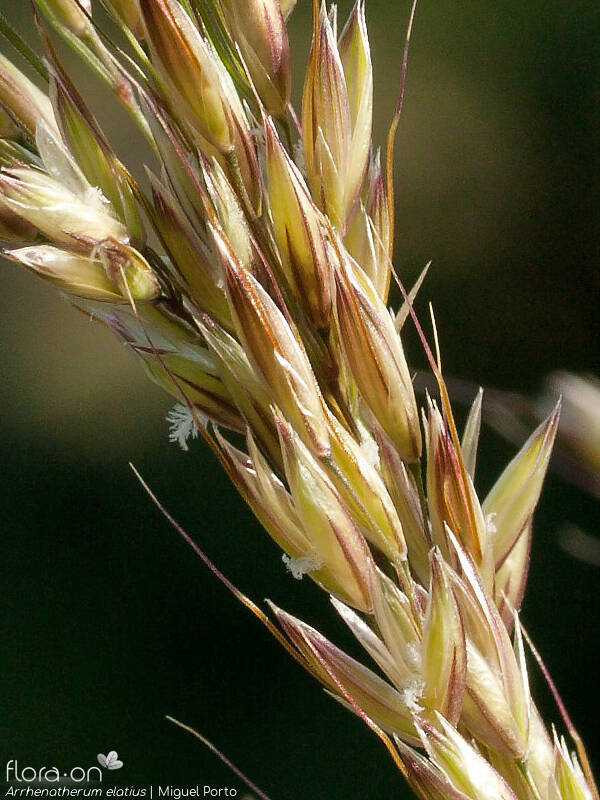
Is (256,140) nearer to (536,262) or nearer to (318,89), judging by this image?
(318,89)

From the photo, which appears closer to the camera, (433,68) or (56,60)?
(56,60)

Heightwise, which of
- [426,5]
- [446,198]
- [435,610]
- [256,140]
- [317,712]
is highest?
[426,5]

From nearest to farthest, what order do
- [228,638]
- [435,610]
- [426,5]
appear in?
[435,610]
[228,638]
[426,5]

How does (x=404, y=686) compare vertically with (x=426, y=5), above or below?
below

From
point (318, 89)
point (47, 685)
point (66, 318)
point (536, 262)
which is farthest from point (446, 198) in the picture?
point (318, 89)

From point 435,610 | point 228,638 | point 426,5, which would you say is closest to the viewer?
point 435,610

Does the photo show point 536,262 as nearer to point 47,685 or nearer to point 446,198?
point 446,198

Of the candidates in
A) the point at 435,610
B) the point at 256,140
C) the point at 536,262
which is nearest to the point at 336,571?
the point at 435,610
